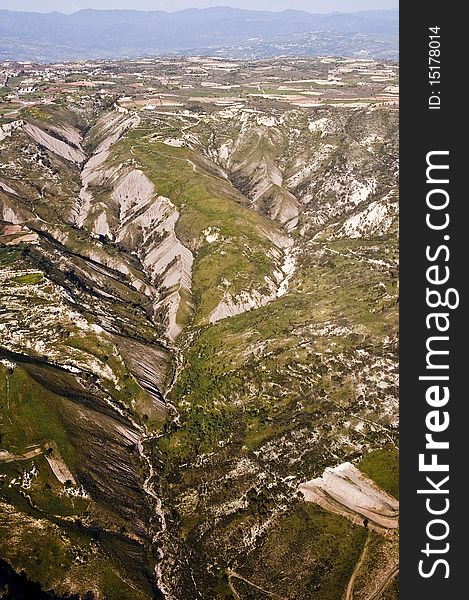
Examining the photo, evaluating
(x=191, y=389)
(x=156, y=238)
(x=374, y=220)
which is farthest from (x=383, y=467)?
(x=156, y=238)

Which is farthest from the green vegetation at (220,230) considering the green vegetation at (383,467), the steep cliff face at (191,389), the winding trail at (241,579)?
the winding trail at (241,579)

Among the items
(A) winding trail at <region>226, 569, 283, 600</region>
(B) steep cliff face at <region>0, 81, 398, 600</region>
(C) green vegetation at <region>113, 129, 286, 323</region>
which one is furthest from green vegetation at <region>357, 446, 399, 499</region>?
(C) green vegetation at <region>113, 129, 286, 323</region>

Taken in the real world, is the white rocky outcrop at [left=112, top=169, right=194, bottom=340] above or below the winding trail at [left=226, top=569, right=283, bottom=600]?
above

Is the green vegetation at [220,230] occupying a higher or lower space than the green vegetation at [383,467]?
higher

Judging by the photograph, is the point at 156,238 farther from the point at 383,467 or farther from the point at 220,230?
the point at 383,467

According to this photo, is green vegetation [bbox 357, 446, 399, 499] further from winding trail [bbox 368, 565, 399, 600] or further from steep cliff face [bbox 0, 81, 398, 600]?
winding trail [bbox 368, 565, 399, 600]

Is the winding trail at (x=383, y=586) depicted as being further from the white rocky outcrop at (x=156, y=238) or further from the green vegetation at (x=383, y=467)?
the white rocky outcrop at (x=156, y=238)
